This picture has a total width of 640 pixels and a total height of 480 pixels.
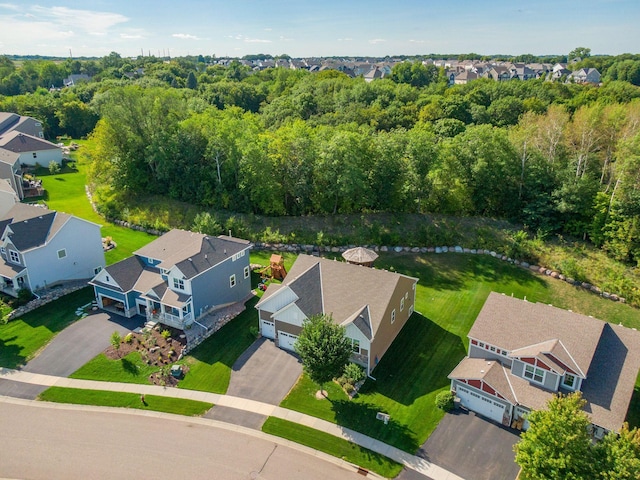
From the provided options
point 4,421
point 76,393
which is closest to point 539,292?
point 76,393

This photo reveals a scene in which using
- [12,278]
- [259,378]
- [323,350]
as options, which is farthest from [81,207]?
[323,350]

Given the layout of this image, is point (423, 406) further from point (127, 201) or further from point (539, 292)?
point (127, 201)

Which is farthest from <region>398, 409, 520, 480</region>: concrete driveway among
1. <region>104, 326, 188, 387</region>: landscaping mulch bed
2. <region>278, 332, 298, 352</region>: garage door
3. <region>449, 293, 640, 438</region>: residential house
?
<region>104, 326, 188, 387</region>: landscaping mulch bed

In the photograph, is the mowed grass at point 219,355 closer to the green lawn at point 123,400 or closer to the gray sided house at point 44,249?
the green lawn at point 123,400

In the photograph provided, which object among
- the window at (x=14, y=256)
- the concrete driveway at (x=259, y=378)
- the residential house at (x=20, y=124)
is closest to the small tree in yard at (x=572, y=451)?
the concrete driveway at (x=259, y=378)

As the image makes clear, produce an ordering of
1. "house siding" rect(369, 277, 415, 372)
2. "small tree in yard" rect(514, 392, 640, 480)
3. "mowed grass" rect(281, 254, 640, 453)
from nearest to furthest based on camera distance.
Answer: "small tree in yard" rect(514, 392, 640, 480) < "mowed grass" rect(281, 254, 640, 453) < "house siding" rect(369, 277, 415, 372)

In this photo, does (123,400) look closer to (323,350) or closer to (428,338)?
(323,350)

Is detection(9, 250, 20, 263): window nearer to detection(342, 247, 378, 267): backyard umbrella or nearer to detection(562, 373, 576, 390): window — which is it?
detection(342, 247, 378, 267): backyard umbrella
